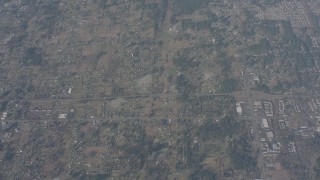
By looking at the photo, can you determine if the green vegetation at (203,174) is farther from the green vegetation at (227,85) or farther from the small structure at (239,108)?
the green vegetation at (227,85)

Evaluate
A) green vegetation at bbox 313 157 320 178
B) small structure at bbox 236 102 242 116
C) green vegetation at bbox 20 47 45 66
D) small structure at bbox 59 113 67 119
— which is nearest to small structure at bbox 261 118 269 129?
small structure at bbox 236 102 242 116

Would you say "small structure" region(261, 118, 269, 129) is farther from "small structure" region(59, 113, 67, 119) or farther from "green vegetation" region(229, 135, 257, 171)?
"small structure" region(59, 113, 67, 119)

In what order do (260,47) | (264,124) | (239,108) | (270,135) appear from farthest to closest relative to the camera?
(260,47), (239,108), (264,124), (270,135)

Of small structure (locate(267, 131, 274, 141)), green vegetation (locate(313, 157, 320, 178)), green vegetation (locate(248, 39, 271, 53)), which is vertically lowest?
green vegetation (locate(313, 157, 320, 178))

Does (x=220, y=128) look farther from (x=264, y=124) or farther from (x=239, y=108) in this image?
(x=264, y=124)

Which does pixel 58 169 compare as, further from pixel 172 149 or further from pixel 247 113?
pixel 247 113

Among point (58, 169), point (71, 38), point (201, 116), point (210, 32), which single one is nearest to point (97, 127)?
point (58, 169)

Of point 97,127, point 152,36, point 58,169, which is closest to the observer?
point 58,169

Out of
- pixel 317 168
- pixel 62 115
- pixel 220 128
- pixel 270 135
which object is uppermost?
pixel 62 115

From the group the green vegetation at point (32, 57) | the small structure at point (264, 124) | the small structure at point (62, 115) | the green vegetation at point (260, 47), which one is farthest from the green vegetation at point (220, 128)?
the green vegetation at point (32, 57)

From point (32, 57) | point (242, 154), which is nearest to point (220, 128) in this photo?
point (242, 154)

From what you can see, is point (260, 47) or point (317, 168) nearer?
point (317, 168)
